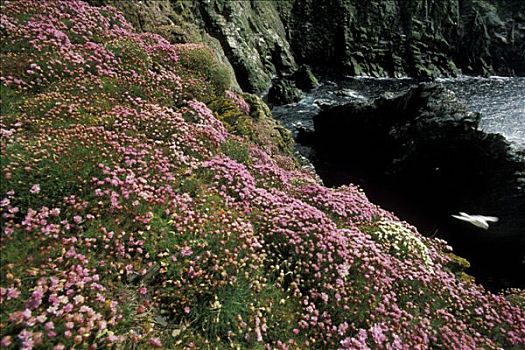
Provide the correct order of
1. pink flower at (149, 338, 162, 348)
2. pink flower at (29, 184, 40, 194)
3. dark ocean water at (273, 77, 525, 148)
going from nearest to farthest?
pink flower at (149, 338, 162, 348) → pink flower at (29, 184, 40, 194) → dark ocean water at (273, 77, 525, 148)

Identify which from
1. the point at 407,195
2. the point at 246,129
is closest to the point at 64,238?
the point at 246,129

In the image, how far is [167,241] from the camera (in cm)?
568

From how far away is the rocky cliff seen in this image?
172 ft

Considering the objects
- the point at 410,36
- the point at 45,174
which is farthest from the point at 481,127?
the point at 410,36

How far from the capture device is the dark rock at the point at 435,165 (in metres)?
20.1

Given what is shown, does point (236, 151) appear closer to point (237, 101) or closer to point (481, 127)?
point (237, 101)

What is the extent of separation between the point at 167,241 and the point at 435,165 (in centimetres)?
2409

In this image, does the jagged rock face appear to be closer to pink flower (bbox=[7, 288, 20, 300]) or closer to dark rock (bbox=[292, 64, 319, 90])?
dark rock (bbox=[292, 64, 319, 90])

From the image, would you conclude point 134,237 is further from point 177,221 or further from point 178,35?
point 178,35

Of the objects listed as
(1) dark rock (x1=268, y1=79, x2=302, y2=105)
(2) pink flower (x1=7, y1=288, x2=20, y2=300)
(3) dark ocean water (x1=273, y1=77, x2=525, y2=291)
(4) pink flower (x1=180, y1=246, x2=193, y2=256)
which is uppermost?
(2) pink flower (x1=7, y1=288, x2=20, y2=300)

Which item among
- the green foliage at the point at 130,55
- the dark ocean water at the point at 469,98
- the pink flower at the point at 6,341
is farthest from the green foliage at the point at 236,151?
the dark ocean water at the point at 469,98

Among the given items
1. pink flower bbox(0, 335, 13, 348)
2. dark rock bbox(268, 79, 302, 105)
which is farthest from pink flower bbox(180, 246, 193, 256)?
dark rock bbox(268, 79, 302, 105)

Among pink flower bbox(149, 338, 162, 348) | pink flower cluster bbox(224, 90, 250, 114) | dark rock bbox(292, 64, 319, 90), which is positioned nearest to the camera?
pink flower bbox(149, 338, 162, 348)

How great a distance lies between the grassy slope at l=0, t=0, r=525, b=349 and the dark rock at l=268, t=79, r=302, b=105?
32.8m
